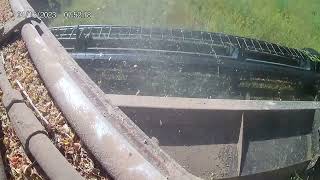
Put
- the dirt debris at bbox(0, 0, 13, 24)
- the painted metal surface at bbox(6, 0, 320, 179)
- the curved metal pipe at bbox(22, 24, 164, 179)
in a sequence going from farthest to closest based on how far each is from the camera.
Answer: the dirt debris at bbox(0, 0, 13, 24) → the painted metal surface at bbox(6, 0, 320, 179) → the curved metal pipe at bbox(22, 24, 164, 179)

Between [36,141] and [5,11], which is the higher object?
[5,11]

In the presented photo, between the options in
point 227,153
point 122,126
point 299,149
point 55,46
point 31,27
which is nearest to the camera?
point 122,126

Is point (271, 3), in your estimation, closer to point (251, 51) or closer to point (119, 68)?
point (251, 51)

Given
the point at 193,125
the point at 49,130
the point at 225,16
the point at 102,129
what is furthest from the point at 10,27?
the point at 225,16

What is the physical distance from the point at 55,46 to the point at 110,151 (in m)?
1.48

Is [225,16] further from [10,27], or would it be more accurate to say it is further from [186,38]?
[10,27]

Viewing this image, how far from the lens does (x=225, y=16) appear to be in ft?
27.5

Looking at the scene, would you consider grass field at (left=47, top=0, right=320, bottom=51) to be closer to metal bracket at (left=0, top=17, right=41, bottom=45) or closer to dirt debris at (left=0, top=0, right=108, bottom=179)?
metal bracket at (left=0, top=17, right=41, bottom=45)

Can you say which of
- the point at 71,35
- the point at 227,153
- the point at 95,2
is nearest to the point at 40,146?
the point at 227,153

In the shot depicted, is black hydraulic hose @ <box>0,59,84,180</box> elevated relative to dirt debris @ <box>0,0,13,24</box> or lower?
lower

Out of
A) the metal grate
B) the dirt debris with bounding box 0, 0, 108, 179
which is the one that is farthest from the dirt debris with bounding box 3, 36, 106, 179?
the metal grate

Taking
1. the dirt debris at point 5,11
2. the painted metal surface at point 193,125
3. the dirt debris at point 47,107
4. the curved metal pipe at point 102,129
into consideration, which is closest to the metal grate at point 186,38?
the dirt debris at point 5,11

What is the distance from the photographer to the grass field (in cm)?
818

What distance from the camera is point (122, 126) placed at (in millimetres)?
2217
